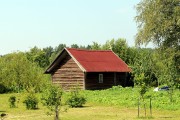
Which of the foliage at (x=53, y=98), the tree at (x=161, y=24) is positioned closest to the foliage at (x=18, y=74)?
the tree at (x=161, y=24)

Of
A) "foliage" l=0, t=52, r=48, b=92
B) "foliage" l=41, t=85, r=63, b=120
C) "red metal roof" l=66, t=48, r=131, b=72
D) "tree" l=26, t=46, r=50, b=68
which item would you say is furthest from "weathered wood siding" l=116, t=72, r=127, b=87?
"tree" l=26, t=46, r=50, b=68

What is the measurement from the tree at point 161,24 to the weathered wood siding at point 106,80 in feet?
40.5

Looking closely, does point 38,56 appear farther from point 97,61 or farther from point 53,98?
point 53,98

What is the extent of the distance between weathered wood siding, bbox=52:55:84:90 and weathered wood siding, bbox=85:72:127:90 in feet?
3.33

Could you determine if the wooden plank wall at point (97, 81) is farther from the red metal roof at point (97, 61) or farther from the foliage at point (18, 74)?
the foliage at point (18, 74)

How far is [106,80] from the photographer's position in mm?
49438

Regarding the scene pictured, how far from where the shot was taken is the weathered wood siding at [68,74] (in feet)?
154

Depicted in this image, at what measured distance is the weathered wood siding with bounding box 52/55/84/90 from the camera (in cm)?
4694

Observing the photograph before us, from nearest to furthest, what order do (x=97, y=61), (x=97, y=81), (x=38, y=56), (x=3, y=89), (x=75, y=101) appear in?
1. (x=75, y=101)
2. (x=97, y=81)
3. (x=97, y=61)
4. (x=3, y=89)
5. (x=38, y=56)

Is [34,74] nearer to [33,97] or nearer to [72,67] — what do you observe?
[72,67]

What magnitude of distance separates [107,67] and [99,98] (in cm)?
1573

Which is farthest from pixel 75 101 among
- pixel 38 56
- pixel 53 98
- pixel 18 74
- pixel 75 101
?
pixel 38 56

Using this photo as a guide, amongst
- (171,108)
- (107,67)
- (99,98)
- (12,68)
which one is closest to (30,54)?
(12,68)

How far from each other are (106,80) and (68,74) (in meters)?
5.17
